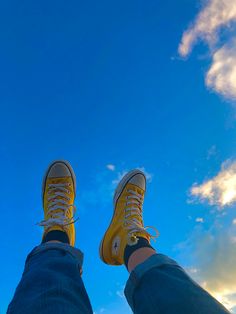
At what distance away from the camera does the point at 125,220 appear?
2.72 metres

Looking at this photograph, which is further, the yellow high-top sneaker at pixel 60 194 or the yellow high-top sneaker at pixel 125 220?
the yellow high-top sneaker at pixel 60 194

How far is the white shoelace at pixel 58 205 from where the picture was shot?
2463 millimetres

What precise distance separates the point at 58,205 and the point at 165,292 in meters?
1.64

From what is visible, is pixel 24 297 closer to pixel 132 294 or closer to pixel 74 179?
pixel 132 294

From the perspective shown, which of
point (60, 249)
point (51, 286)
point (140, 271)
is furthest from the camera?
point (60, 249)

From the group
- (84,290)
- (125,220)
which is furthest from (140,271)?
(125,220)

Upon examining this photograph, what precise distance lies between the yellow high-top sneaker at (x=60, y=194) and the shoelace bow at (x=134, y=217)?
1.56 feet

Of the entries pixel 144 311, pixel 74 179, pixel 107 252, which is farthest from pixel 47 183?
pixel 144 311

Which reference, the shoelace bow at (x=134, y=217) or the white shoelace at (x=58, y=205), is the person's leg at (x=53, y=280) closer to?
the white shoelace at (x=58, y=205)

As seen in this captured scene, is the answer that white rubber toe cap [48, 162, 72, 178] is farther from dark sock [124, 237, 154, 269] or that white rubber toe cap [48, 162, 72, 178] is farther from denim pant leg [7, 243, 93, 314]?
→ denim pant leg [7, 243, 93, 314]

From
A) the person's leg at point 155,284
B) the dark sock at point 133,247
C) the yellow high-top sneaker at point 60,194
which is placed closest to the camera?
the person's leg at point 155,284

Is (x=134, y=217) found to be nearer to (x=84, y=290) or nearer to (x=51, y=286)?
(x=84, y=290)

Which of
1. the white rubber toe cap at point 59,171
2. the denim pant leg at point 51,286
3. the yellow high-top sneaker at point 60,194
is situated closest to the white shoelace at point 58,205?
the yellow high-top sneaker at point 60,194

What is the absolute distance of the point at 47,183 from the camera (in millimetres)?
3234
